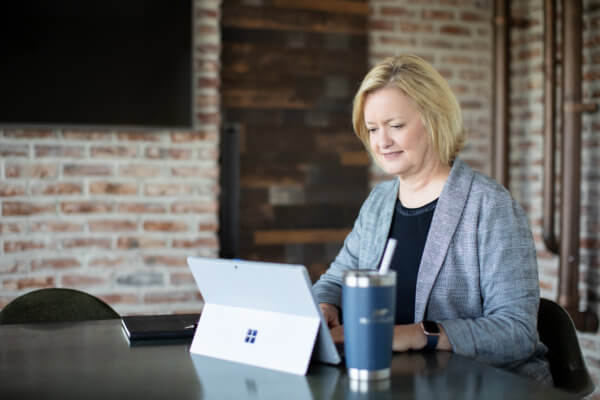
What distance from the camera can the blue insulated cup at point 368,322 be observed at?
104 centimetres

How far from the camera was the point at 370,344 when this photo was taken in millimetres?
1055

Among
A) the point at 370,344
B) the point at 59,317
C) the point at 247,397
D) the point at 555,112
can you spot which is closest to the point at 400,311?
the point at 370,344

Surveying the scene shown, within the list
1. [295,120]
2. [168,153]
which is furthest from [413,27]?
[168,153]

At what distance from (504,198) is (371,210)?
1.36 ft

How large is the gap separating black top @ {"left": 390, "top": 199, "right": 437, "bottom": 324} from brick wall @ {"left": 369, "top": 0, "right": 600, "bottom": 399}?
176 centimetres

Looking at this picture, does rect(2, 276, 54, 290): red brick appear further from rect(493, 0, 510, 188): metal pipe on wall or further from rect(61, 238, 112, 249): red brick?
rect(493, 0, 510, 188): metal pipe on wall

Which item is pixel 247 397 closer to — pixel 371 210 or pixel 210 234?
pixel 371 210

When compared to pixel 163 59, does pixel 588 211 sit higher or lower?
lower

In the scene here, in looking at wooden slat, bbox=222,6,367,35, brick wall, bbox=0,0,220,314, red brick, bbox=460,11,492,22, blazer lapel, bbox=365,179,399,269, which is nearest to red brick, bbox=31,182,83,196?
brick wall, bbox=0,0,220,314

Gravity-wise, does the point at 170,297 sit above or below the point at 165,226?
below

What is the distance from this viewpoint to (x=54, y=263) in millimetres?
2771

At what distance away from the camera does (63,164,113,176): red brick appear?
278 centimetres

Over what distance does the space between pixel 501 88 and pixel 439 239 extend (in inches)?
80.4

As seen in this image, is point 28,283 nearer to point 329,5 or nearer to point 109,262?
point 109,262
